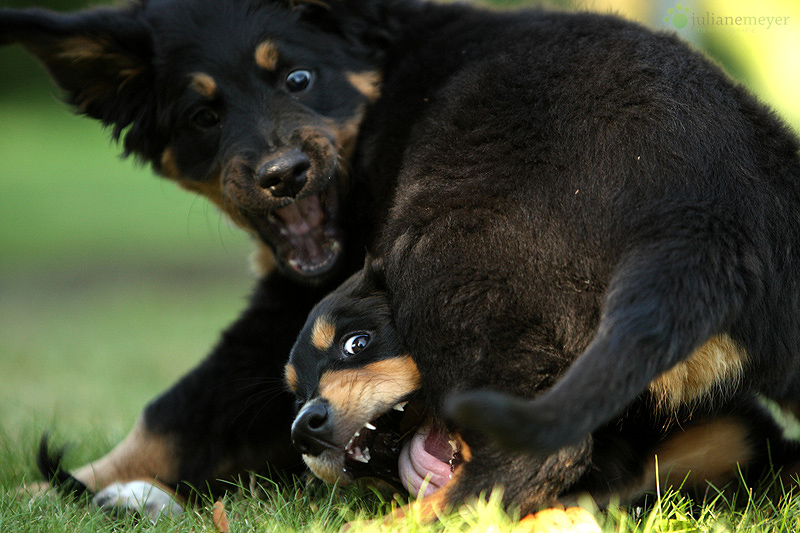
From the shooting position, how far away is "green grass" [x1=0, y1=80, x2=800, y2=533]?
245cm

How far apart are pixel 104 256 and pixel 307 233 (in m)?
8.26

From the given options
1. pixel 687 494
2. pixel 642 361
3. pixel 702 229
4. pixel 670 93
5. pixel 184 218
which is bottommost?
pixel 184 218

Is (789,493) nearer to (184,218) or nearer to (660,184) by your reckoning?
(660,184)

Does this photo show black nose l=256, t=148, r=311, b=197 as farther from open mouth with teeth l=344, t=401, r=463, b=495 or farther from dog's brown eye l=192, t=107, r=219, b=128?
open mouth with teeth l=344, t=401, r=463, b=495

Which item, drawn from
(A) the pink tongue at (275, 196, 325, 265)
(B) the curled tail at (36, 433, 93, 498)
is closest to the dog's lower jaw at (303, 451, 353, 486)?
(B) the curled tail at (36, 433, 93, 498)

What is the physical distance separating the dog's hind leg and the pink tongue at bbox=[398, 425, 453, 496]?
49 centimetres

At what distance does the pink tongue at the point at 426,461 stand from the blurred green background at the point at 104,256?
1425 mm

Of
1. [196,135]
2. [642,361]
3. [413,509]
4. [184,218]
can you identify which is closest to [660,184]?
[642,361]

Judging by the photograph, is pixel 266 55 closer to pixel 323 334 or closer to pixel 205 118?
pixel 205 118

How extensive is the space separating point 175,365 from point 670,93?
14.9ft

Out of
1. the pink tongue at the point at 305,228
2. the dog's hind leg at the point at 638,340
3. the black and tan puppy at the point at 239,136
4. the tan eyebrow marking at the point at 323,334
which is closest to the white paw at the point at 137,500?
the black and tan puppy at the point at 239,136

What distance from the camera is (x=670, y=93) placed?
253cm

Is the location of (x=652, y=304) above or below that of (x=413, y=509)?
above

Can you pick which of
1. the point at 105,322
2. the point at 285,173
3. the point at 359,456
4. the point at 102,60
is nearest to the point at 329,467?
the point at 359,456
